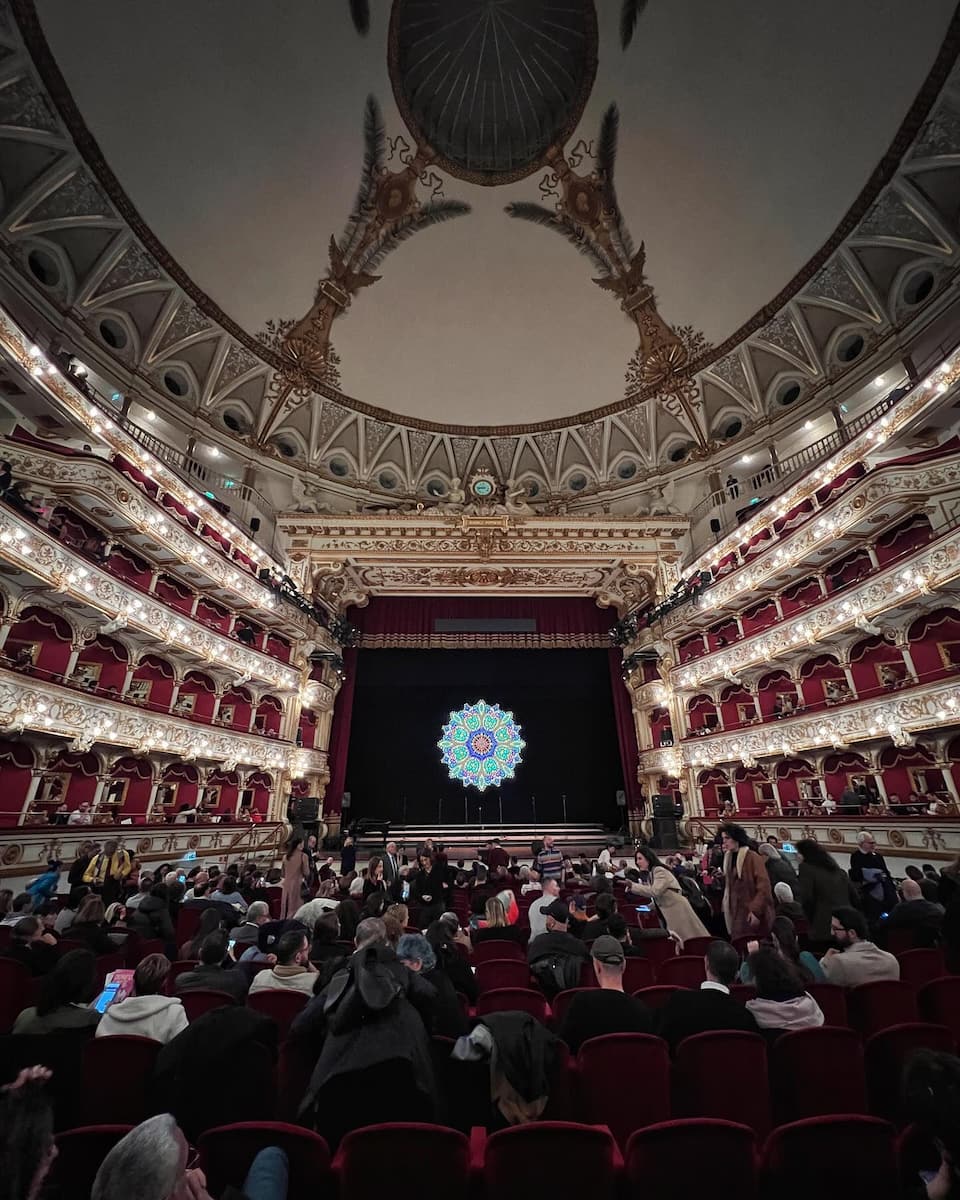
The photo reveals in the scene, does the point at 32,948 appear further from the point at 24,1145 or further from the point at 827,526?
the point at 827,526

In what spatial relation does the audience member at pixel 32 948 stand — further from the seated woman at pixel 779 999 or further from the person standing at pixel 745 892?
the person standing at pixel 745 892

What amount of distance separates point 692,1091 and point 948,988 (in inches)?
84.4

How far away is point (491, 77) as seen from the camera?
17.5 m

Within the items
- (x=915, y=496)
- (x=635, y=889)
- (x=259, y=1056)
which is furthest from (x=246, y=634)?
(x=915, y=496)

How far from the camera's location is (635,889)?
24.2 feet

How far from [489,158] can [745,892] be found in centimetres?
2235

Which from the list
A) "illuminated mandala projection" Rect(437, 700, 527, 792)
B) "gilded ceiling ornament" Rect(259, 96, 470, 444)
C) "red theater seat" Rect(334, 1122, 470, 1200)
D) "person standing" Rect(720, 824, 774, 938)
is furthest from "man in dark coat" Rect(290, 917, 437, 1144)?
"gilded ceiling ornament" Rect(259, 96, 470, 444)

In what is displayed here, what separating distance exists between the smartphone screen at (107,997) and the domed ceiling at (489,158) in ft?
63.3

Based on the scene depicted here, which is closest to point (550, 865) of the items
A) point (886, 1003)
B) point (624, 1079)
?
point (886, 1003)

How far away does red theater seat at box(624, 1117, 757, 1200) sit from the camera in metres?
1.84

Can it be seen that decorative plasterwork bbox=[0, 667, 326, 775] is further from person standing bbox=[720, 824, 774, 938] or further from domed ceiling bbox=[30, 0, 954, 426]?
domed ceiling bbox=[30, 0, 954, 426]

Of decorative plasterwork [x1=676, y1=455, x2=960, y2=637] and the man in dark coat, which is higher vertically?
decorative plasterwork [x1=676, y1=455, x2=960, y2=637]

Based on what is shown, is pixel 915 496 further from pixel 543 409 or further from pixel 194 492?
pixel 194 492

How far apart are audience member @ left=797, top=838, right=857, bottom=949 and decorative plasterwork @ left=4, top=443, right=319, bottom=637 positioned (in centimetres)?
1506
